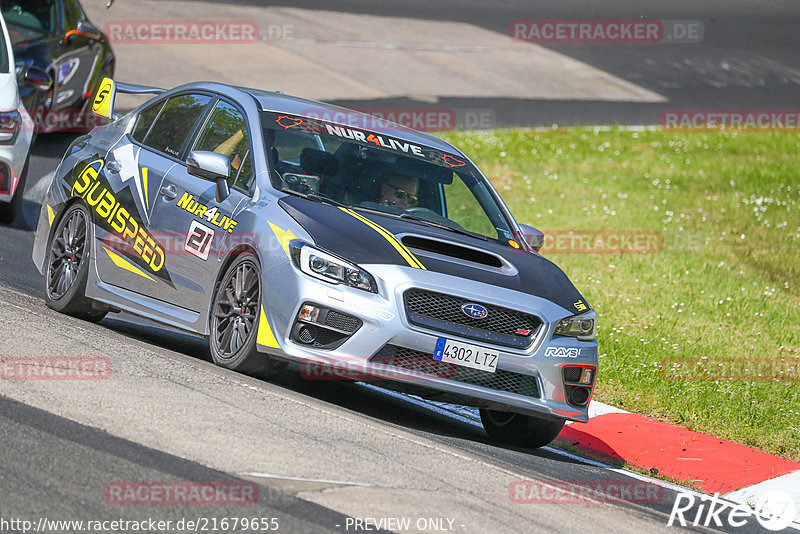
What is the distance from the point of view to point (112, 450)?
18.5 ft

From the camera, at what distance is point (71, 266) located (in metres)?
9.16

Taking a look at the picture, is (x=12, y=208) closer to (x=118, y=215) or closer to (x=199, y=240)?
(x=118, y=215)

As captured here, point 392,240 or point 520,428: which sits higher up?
point 392,240

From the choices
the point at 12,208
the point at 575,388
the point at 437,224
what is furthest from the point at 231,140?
the point at 12,208

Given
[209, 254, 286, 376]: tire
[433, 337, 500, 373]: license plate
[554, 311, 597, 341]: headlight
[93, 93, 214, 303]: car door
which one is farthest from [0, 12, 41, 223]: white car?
[554, 311, 597, 341]: headlight

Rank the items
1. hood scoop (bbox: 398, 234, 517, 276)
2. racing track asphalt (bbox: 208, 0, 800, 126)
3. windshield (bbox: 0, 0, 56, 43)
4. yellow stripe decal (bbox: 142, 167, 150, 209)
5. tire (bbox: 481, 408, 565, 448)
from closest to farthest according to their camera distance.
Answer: hood scoop (bbox: 398, 234, 517, 276) < tire (bbox: 481, 408, 565, 448) < yellow stripe decal (bbox: 142, 167, 150, 209) < windshield (bbox: 0, 0, 56, 43) < racing track asphalt (bbox: 208, 0, 800, 126)

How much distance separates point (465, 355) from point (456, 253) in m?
0.73

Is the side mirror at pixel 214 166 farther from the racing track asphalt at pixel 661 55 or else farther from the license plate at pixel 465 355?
the racing track asphalt at pixel 661 55

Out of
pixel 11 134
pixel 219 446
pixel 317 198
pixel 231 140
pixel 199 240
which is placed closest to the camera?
pixel 219 446

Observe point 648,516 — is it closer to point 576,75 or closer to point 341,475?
point 341,475

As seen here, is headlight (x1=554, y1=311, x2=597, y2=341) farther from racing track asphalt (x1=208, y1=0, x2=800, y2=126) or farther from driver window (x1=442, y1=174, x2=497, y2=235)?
racing track asphalt (x1=208, y1=0, x2=800, y2=126)

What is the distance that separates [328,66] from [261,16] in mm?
4317

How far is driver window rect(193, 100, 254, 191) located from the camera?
8.09 metres

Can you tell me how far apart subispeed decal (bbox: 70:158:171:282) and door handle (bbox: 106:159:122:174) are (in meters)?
0.07
